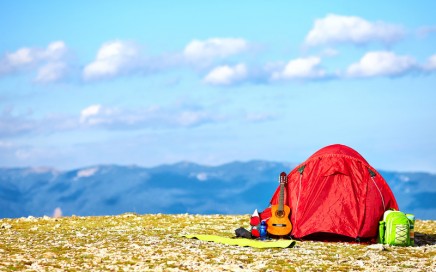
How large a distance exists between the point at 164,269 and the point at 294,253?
5.41 m

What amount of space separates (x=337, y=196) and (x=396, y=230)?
2.82 m

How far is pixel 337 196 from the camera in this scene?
2795 cm

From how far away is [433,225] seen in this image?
119ft

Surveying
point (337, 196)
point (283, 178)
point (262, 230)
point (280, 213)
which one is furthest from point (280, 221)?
point (337, 196)

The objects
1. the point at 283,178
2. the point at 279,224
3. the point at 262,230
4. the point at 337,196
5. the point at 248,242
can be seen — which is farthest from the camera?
the point at 283,178

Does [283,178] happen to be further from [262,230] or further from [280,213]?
[262,230]

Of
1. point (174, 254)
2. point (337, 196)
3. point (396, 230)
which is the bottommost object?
point (174, 254)

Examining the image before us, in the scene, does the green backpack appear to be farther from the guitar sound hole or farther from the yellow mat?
the yellow mat

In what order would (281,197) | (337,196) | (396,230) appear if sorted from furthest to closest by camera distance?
(281,197) < (337,196) < (396,230)

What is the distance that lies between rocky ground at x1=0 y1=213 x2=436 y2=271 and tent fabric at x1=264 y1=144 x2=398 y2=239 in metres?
1.11

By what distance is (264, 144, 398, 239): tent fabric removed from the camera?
90.0ft

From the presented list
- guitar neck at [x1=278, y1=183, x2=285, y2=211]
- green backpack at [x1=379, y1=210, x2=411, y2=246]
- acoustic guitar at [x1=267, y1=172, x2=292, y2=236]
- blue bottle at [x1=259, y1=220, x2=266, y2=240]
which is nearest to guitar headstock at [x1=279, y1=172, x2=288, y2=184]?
guitar neck at [x1=278, y1=183, x2=285, y2=211]

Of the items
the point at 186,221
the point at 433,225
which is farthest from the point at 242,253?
the point at 433,225

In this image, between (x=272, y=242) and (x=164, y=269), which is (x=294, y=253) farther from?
(x=164, y=269)
